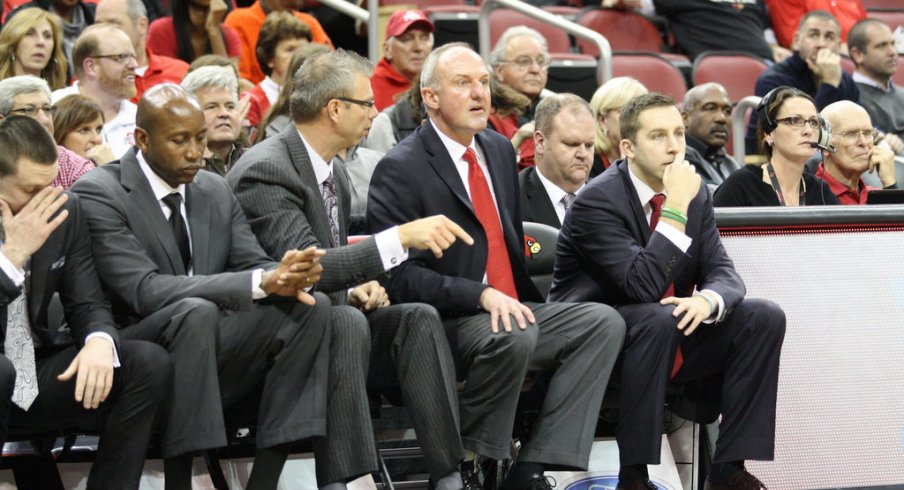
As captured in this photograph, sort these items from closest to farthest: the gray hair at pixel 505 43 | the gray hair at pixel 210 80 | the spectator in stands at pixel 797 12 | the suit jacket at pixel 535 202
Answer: the suit jacket at pixel 535 202 < the gray hair at pixel 210 80 < the gray hair at pixel 505 43 < the spectator in stands at pixel 797 12

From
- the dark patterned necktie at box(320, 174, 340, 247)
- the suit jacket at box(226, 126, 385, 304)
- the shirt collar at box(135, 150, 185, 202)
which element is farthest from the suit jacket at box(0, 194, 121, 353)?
the dark patterned necktie at box(320, 174, 340, 247)

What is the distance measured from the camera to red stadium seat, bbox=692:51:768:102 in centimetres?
880

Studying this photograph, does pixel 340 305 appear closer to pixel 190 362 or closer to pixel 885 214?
→ pixel 190 362

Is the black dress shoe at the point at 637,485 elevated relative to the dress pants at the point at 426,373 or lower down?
lower down

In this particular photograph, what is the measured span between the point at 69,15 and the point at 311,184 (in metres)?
3.40

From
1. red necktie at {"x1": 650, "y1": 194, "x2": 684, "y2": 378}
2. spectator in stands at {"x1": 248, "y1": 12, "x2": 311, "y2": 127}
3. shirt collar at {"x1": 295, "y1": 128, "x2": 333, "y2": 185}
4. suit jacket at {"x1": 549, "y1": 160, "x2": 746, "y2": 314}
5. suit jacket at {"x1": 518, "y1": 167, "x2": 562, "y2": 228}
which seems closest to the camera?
suit jacket at {"x1": 549, "y1": 160, "x2": 746, "y2": 314}

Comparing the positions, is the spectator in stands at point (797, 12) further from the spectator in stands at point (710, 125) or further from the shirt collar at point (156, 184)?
the shirt collar at point (156, 184)

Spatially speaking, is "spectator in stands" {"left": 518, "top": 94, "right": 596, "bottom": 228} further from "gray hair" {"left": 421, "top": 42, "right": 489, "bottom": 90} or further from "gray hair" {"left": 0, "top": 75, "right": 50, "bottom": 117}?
"gray hair" {"left": 0, "top": 75, "right": 50, "bottom": 117}

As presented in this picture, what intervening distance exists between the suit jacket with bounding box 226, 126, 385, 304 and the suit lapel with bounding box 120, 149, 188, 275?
0.33 metres

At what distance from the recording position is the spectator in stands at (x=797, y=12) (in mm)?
9992

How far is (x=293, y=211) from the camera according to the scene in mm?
4422

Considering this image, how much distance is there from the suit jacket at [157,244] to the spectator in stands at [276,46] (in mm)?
2856

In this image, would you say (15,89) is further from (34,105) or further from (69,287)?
(69,287)

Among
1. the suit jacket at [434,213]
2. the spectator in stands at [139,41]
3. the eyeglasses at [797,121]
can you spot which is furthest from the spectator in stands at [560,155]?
the spectator in stands at [139,41]
